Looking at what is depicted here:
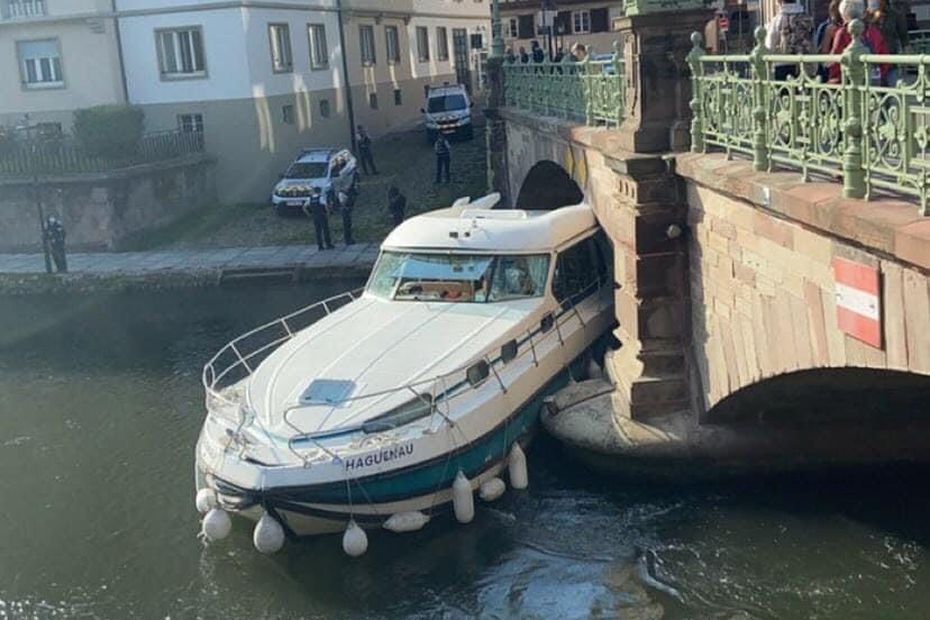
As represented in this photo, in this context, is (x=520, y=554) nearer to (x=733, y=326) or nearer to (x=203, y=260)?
(x=733, y=326)

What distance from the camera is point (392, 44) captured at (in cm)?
4478

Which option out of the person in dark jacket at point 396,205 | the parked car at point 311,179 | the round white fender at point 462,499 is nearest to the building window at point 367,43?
the parked car at point 311,179

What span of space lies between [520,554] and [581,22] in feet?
157

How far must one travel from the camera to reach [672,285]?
42.8 ft

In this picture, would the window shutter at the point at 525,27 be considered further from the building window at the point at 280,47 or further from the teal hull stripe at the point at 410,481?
the teal hull stripe at the point at 410,481

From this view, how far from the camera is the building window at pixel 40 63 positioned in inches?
1367

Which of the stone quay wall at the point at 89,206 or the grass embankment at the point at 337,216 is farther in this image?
the stone quay wall at the point at 89,206

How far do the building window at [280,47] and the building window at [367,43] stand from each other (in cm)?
635

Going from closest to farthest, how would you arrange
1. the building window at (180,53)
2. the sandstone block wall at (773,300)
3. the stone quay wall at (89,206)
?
1. the sandstone block wall at (773,300)
2. the stone quay wall at (89,206)
3. the building window at (180,53)

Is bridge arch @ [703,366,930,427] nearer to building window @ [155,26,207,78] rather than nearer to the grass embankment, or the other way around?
the grass embankment

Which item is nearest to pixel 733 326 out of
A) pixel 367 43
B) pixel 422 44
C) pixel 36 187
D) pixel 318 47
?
pixel 36 187

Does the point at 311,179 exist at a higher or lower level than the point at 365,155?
lower

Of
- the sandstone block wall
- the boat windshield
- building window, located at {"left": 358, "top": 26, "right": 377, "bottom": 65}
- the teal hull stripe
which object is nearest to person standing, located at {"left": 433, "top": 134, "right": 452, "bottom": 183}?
building window, located at {"left": 358, "top": 26, "right": 377, "bottom": 65}

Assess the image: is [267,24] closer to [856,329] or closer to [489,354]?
[489,354]
